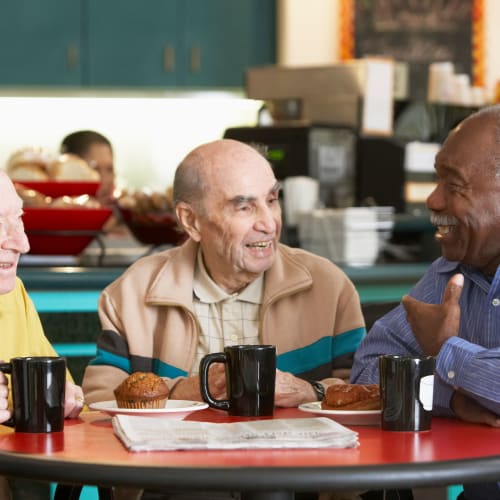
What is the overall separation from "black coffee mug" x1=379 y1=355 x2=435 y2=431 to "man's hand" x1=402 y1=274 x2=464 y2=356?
213 millimetres

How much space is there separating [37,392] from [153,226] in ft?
6.24

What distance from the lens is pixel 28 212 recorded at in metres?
3.25

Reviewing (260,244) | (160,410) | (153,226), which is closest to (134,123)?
(153,226)

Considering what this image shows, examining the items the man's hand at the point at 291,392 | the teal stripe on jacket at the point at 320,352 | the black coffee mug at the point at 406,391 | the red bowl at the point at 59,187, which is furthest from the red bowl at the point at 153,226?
the black coffee mug at the point at 406,391

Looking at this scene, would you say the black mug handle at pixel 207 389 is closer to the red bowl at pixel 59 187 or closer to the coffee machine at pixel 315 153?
the red bowl at pixel 59 187

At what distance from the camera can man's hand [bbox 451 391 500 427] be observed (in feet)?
5.55

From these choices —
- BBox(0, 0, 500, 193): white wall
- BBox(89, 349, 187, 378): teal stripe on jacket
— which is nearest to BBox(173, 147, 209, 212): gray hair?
BBox(89, 349, 187, 378): teal stripe on jacket

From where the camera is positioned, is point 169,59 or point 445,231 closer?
point 445,231

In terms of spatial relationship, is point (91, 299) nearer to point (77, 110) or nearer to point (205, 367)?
point (205, 367)

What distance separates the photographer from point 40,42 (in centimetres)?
723

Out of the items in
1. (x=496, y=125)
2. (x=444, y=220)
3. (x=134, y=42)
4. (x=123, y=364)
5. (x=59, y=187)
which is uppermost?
(x=134, y=42)

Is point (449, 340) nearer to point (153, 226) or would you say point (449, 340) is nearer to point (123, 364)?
point (123, 364)

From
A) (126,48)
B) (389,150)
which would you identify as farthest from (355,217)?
(126,48)

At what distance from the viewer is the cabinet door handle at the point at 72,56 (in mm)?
7262
